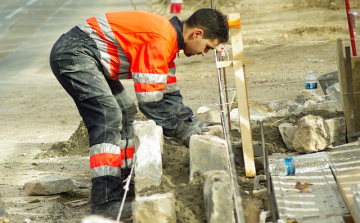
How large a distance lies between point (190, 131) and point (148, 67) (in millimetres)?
783

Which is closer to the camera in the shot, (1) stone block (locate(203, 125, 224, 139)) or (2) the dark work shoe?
(2) the dark work shoe

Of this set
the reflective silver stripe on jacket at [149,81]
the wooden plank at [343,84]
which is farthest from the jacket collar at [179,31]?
the wooden plank at [343,84]

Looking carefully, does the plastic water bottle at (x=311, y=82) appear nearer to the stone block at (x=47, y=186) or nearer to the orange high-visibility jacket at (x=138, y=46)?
the orange high-visibility jacket at (x=138, y=46)

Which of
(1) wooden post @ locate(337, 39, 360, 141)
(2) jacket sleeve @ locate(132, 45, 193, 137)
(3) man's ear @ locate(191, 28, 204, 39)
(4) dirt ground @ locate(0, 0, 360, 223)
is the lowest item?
(4) dirt ground @ locate(0, 0, 360, 223)

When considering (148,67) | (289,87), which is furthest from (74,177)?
(289,87)

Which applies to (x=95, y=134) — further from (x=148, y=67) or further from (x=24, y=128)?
(x=24, y=128)

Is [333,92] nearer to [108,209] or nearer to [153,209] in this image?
[108,209]

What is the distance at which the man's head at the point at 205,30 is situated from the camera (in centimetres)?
477

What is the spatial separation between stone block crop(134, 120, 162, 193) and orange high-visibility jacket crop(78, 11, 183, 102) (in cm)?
25

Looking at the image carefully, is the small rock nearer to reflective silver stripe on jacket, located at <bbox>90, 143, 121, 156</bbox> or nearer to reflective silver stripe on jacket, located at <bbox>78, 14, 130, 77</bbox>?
reflective silver stripe on jacket, located at <bbox>78, 14, 130, 77</bbox>

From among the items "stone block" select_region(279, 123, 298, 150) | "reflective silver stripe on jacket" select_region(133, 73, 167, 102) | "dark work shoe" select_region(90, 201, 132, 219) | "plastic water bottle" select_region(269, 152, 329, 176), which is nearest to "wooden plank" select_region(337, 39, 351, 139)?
"stone block" select_region(279, 123, 298, 150)

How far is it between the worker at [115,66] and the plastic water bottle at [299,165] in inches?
32.7

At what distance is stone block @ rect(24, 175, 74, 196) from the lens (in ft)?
17.8

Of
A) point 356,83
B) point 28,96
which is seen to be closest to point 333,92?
point 356,83
